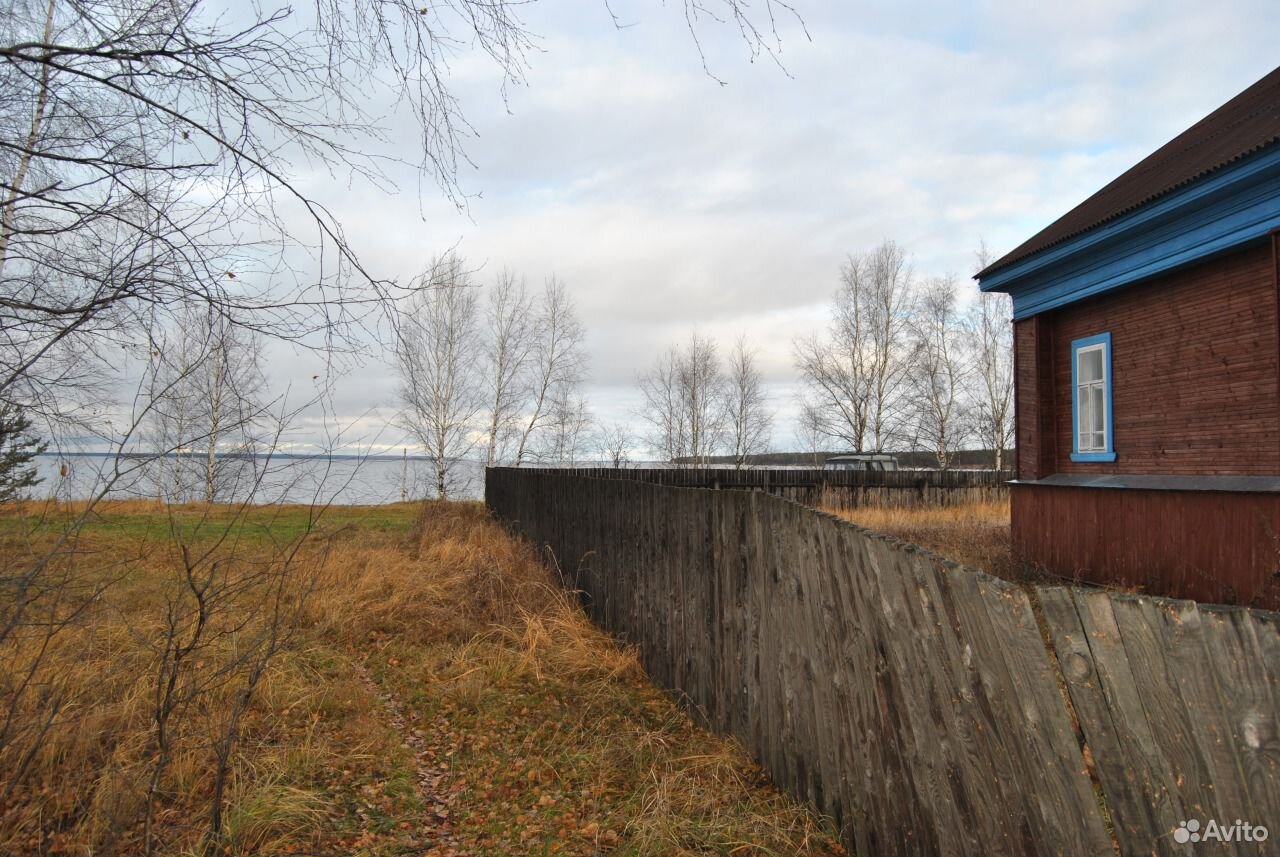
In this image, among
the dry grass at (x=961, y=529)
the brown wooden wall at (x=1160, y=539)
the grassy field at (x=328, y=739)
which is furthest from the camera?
the dry grass at (x=961, y=529)

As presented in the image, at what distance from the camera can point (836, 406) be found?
32188 millimetres

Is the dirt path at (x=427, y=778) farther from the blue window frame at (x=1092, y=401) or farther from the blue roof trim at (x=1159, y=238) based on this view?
the blue window frame at (x=1092, y=401)

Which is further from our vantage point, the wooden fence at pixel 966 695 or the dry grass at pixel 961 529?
the dry grass at pixel 961 529

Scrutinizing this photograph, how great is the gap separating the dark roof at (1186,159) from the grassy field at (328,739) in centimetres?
736

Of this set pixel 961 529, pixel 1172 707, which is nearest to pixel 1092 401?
pixel 961 529

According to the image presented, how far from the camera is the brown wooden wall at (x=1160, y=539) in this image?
714cm

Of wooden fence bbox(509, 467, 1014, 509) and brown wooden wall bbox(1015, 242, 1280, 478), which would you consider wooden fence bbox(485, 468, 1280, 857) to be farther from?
wooden fence bbox(509, 467, 1014, 509)

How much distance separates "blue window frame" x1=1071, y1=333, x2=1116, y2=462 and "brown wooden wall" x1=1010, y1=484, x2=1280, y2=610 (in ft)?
1.94

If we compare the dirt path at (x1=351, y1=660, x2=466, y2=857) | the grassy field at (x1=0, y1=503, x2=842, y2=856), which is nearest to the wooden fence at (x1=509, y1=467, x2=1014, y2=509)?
the grassy field at (x1=0, y1=503, x2=842, y2=856)

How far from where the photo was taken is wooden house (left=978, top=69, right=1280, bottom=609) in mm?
7289

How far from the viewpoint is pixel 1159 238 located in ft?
27.3

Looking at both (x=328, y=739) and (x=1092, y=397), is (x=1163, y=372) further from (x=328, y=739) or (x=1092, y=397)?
(x=328, y=739)

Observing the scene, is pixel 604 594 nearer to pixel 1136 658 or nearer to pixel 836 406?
pixel 1136 658

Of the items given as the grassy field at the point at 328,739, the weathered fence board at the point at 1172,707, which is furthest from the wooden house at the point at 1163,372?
the weathered fence board at the point at 1172,707
